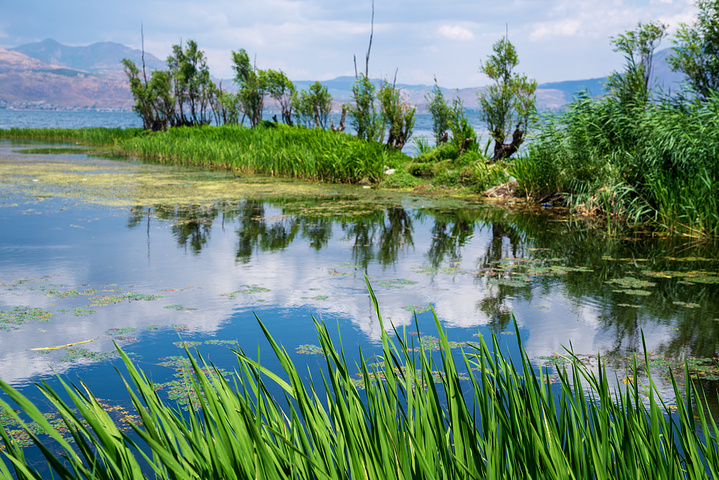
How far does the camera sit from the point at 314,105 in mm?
18594

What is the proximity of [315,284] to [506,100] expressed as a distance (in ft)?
29.1

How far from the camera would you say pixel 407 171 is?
1293 centimetres

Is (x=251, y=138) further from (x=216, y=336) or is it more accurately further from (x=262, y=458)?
(x=262, y=458)

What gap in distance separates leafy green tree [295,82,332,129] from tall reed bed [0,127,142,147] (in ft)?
34.5

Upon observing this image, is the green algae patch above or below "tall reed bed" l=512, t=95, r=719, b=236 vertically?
below

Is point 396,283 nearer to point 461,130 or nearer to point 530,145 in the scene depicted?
point 530,145

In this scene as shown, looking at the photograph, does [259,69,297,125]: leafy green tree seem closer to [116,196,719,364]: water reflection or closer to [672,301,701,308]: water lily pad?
[116,196,719,364]: water reflection

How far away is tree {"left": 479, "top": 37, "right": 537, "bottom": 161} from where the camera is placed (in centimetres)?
1226

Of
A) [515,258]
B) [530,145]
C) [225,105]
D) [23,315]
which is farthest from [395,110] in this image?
[225,105]

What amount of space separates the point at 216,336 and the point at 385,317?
110 cm

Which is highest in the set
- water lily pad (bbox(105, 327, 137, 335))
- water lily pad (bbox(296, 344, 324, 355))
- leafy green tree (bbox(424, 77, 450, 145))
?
leafy green tree (bbox(424, 77, 450, 145))

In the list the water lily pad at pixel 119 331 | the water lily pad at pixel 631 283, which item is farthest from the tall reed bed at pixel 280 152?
the water lily pad at pixel 119 331

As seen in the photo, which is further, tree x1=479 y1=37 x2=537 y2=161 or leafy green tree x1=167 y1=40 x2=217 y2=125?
leafy green tree x1=167 y1=40 x2=217 y2=125

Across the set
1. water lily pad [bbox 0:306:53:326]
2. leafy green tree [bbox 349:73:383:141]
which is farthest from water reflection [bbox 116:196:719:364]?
leafy green tree [bbox 349:73:383:141]
